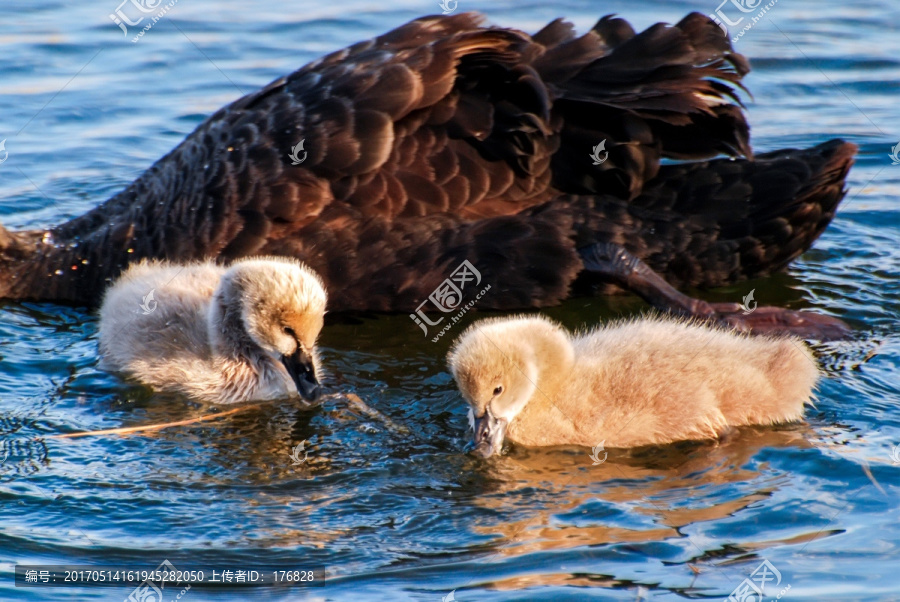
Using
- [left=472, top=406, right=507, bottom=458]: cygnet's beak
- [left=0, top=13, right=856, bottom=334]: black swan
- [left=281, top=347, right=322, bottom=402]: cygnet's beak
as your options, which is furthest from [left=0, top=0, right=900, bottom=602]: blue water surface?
[left=0, top=13, right=856, bottom=334]: black swan

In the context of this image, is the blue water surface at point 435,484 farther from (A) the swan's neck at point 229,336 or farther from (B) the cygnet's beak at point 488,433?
(A) the swan's neck at point 229,336

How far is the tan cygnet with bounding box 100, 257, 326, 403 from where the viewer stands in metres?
5.29

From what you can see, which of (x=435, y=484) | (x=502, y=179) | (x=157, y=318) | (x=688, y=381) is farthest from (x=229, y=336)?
(x=688, y=381)

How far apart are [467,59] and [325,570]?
121 inches

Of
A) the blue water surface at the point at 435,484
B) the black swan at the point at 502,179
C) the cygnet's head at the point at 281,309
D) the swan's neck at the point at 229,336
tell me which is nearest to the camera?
the blue water surface at the point at 435,484

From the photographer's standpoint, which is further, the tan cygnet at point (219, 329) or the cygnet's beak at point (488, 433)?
the tan cygnet at point (219, 329)

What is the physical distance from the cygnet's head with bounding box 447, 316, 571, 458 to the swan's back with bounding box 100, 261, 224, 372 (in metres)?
1.44

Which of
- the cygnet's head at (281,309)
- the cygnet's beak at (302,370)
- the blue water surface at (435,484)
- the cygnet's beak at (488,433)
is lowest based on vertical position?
the blue water surface at (435,484)

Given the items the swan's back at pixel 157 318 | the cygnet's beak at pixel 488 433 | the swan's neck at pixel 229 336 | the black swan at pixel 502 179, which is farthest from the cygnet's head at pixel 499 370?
the swan's back at pixel 157 318

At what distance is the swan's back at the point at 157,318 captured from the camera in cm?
564

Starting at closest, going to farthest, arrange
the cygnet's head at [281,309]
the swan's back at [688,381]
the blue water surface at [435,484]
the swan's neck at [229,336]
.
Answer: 1. the blue water surface at [435,484]
2. the swan's back at [688,381]
3. the cygnet's head at [281,309]
4. the swan's neck at [229,336]

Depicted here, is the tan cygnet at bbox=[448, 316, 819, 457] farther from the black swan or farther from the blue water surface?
the black swan

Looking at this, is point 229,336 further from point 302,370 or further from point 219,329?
point 302,370

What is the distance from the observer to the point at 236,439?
208 inches
